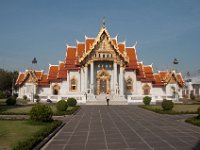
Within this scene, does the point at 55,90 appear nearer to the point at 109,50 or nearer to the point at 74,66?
the point at 74,66

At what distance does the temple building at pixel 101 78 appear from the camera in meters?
40.9

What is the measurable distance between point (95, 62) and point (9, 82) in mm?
43339

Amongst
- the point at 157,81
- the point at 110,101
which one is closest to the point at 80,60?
the point at 110,101

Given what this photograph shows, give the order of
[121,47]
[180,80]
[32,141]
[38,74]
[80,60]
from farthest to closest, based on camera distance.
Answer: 1. [180,80]
2. [38,74]
3. [121,47]
4. [80,60]
5. [32,141]

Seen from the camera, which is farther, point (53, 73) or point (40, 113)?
point (53, 73)

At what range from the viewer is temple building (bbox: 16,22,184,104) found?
4094 centimetres

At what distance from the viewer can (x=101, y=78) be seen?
42.7m

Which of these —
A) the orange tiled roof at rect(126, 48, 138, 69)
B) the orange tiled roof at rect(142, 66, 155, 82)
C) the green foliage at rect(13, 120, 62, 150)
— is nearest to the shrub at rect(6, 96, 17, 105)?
the orange tiled roof at rect(126, 48, 138, 69)

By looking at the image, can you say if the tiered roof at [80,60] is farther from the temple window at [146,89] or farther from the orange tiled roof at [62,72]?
the temple window at [146,89]

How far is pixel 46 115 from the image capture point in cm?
1494

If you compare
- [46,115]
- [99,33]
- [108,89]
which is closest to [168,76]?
[108,89]

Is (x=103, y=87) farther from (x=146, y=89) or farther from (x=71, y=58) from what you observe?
(x=146, y=89)

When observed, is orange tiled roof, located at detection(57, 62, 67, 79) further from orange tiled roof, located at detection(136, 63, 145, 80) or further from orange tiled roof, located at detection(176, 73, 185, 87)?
orange tiled roof, located at detection(176, 73, 185, 87)

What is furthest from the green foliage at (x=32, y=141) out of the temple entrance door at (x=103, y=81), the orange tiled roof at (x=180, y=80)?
the orange tiled roof at (x=180, y=80)
